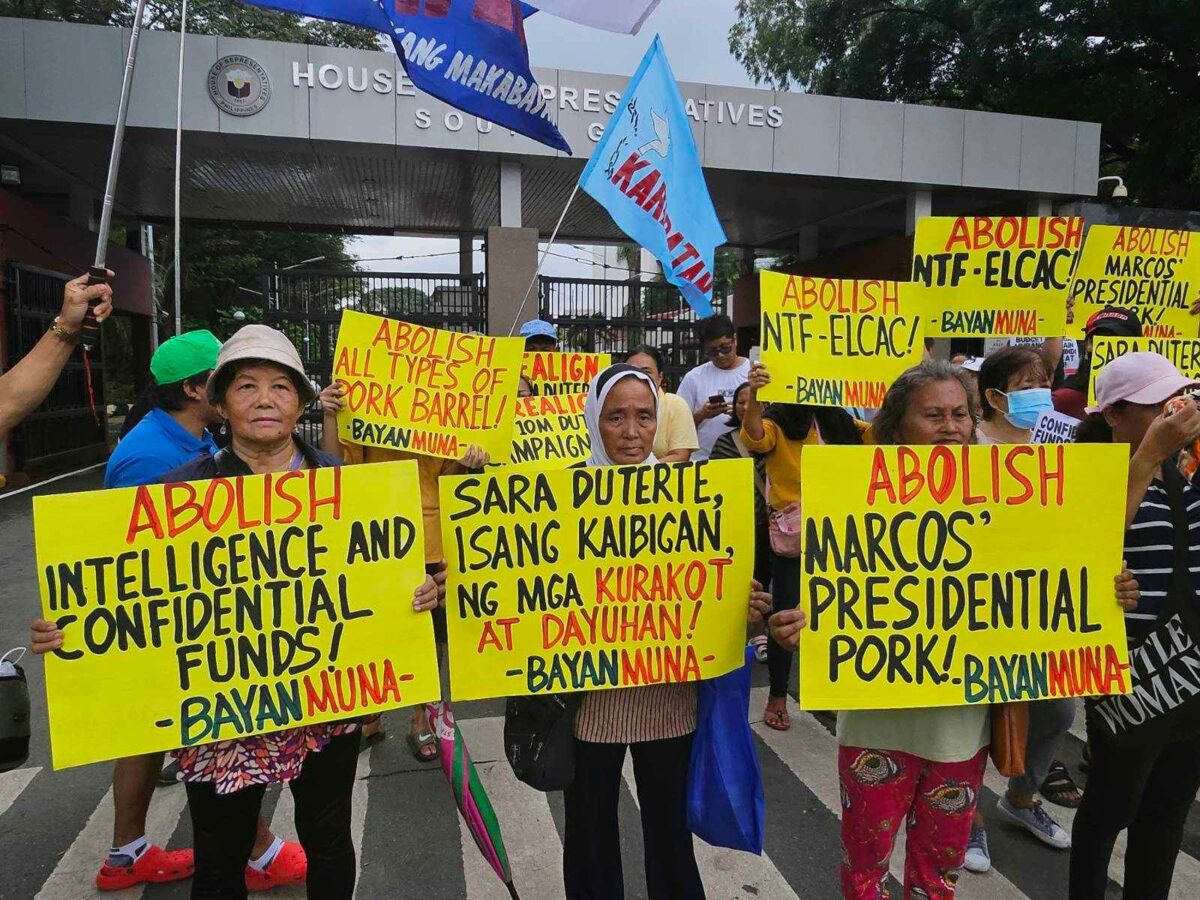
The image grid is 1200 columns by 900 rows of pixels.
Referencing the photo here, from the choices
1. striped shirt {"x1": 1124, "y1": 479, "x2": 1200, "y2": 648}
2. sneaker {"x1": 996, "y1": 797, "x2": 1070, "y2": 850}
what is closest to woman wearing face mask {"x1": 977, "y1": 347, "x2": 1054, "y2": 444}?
striped shirt {"x1": 1124, "y1": 479, "x2": 1200, "y2": 648}

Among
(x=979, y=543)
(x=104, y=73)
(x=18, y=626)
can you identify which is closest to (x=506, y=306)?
(x=104, y=73)

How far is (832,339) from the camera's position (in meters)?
3.69

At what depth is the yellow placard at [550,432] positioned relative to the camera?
15.0 feet

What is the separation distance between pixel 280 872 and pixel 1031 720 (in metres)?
2.82

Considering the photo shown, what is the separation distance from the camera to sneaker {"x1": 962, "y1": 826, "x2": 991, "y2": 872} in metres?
2.84

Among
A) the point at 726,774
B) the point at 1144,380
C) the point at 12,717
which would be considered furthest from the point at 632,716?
the point at 1144,380

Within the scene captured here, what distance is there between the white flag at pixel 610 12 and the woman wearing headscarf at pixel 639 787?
3190 mm

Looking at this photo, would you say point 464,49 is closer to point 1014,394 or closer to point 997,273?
point 997,273

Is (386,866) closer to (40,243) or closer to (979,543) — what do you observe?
(979,543)

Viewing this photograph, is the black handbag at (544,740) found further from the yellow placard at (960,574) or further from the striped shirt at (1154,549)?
the striped shirt at (1154,549)

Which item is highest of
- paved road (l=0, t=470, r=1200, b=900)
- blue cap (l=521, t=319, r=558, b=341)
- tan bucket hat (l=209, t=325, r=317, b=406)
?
blue cap (l=521, t=319, r=558, b=341)

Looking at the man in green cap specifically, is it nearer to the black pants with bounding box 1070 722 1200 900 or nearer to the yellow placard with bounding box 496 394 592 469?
the yellow placard with bounding box 496 394 592 469

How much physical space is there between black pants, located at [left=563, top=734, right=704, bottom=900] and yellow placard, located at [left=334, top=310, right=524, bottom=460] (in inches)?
72.3

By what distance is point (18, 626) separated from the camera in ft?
18.5
